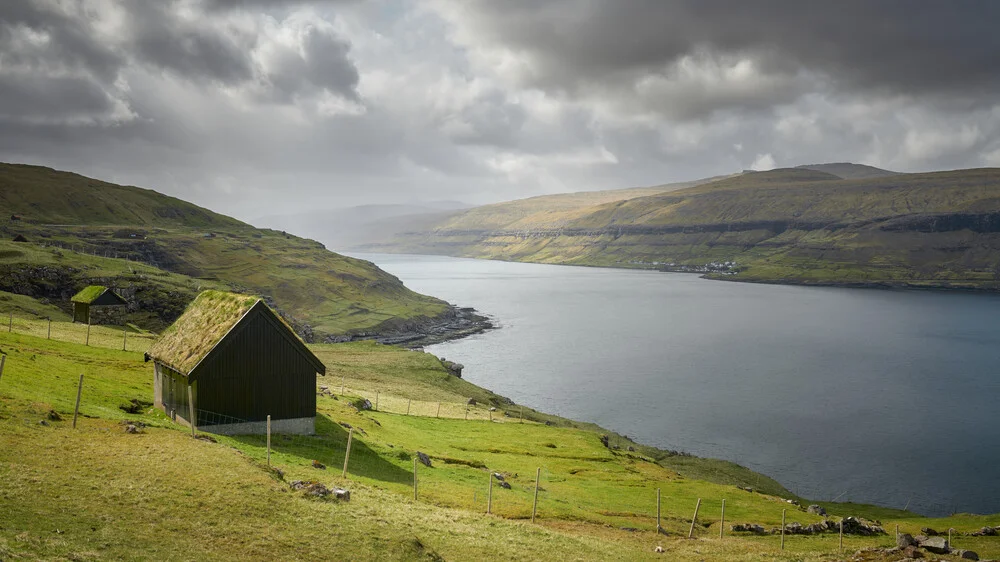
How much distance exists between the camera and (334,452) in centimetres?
3869

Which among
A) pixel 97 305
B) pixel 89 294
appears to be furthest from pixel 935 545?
pixel 97 305

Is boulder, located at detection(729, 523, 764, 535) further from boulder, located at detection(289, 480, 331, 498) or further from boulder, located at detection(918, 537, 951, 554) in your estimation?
boulder, located at detection(289, 480, 331, 498)

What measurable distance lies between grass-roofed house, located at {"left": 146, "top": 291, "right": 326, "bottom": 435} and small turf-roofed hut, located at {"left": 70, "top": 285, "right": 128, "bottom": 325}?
180ft

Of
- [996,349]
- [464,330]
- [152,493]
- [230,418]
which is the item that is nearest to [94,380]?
[230,418]

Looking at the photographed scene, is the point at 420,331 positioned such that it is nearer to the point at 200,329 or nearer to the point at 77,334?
the point at 77,334

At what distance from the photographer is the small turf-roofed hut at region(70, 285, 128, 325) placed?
8688cm

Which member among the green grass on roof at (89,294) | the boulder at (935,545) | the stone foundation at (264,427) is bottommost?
the boulder at (935,545)

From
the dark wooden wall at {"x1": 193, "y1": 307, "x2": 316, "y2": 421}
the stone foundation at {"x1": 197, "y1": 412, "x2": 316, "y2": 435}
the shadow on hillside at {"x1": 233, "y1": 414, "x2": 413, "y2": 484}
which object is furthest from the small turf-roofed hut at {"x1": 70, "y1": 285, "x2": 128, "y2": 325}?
the shadow on hillside at {"x1": 233, "y1": 414, "x2": 413, "y2": 484}

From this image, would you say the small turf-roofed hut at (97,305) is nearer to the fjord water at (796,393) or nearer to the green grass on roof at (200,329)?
the green grass on roof at (200,329)

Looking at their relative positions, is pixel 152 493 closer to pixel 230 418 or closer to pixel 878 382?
pixel 230 418

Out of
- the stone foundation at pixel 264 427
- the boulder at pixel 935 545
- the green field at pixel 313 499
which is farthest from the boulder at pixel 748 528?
the stone foundation at pixel 264 427

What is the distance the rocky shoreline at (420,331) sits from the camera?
163700 mm

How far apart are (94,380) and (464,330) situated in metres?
141

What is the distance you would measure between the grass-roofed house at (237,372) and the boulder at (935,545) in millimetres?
37177
